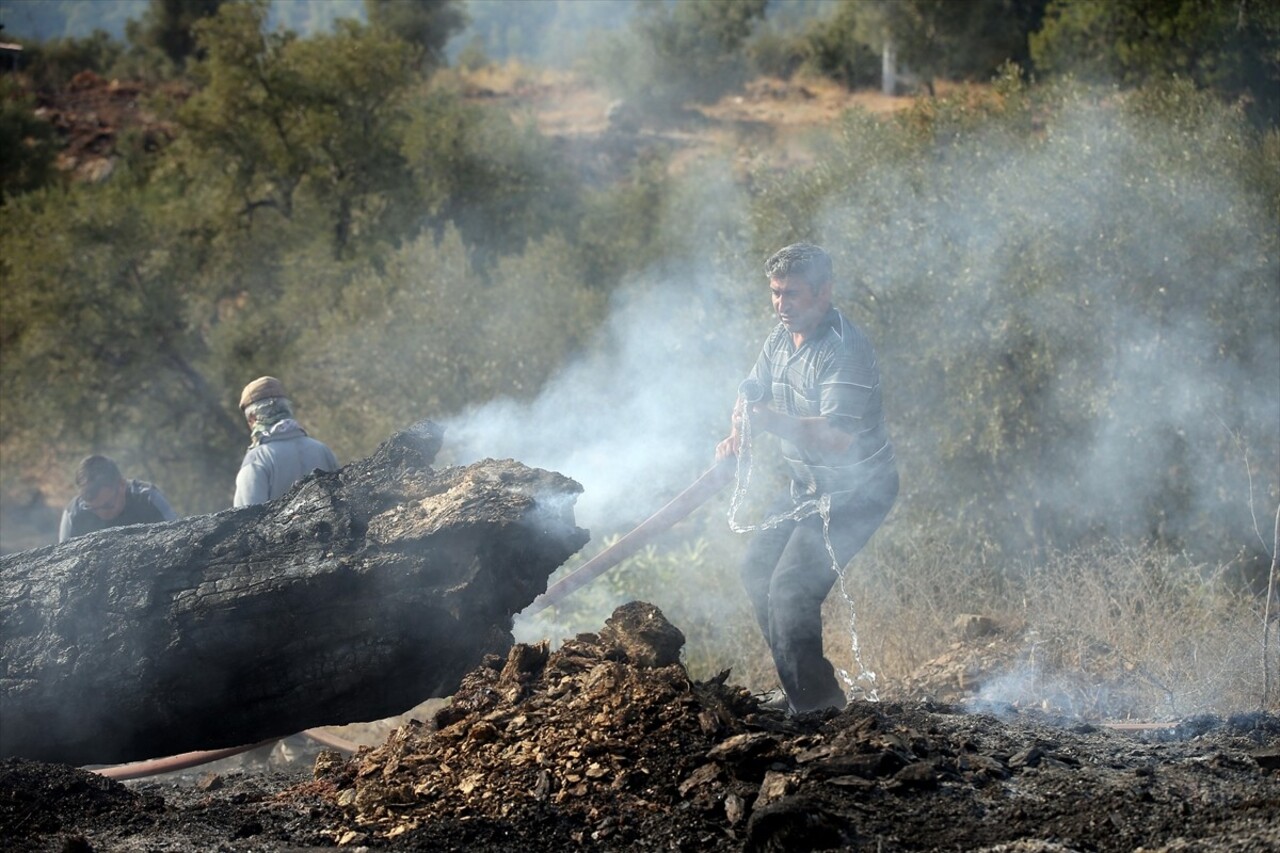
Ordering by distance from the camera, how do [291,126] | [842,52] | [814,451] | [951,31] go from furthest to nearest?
[842,52] → [951,31] → [291,126] → [814,451]

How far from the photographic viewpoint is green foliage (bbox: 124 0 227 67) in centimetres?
4031

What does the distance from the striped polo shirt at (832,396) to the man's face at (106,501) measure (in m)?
3.68

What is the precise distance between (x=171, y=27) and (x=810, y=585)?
4144 centimetres

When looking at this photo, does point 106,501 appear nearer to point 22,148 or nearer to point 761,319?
point 761,319

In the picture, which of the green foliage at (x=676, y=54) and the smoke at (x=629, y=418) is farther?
the green foliage at (x=676, y=54)

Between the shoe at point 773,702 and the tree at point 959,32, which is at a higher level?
the tree at point 959,32

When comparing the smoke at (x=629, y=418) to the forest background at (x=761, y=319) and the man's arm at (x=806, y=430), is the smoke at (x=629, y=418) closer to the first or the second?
the forest background at (x=761, y=319)

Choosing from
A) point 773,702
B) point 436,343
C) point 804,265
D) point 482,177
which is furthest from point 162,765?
point 482,177

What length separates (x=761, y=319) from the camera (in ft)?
32.8

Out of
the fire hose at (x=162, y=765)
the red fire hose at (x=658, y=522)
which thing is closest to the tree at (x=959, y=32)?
the red fire hose at (x=658, y=522)

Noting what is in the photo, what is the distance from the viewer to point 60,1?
45.9 metres

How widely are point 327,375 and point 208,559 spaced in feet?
29.5

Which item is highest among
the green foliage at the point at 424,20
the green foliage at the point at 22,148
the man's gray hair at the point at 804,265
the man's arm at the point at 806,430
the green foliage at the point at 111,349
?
the green foliage at the point at 424,20

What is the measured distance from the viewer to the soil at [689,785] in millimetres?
3506
